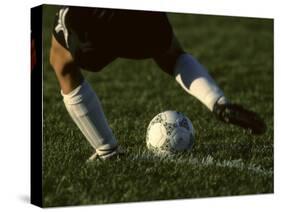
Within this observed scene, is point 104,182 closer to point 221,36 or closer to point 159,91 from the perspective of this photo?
point 159,91

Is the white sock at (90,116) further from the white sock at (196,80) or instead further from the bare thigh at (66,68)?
the white sock at (196,80)

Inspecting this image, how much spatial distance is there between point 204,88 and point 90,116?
3.78ft

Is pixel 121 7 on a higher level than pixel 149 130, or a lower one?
higher

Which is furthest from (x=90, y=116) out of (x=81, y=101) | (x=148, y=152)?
(x=148, y=152)

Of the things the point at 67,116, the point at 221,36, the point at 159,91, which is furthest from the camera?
the point at 221,36

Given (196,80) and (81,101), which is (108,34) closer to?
(81,101)

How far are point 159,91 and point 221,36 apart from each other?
5.45 m

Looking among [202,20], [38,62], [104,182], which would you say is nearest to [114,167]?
[104,182]

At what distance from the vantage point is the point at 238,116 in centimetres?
603

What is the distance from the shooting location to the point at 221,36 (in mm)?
14828

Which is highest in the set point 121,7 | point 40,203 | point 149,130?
point 121,7

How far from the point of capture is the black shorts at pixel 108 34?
19.7ft

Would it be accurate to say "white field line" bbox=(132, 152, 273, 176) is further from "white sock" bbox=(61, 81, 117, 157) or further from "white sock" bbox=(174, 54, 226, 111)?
"white sock" bbox=(174, 54, 226, 111)

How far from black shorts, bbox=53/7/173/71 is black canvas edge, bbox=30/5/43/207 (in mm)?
237
